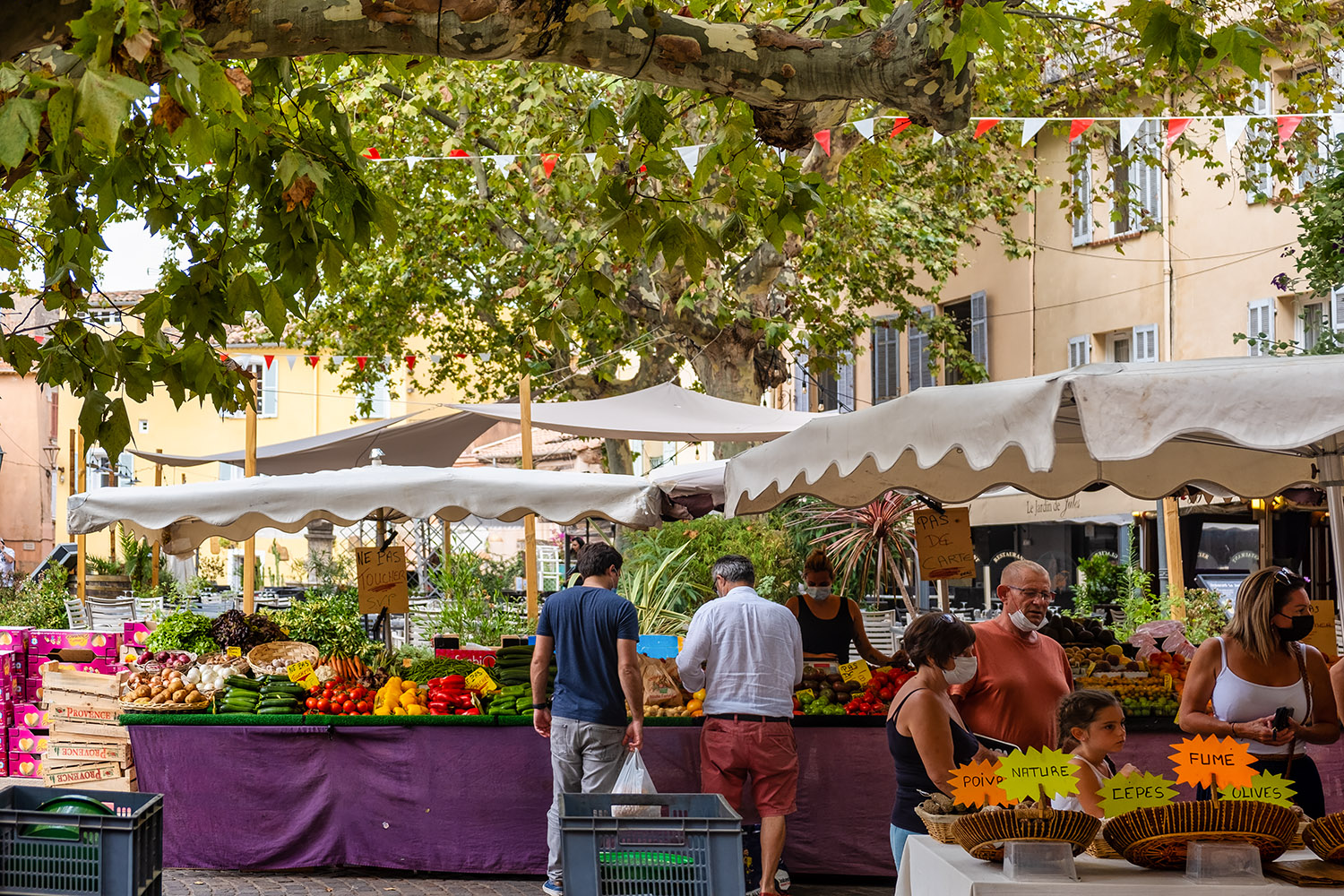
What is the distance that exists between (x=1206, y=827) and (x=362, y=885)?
4988mm

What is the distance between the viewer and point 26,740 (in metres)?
10.2

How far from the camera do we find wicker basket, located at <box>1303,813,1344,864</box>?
11.6 ft

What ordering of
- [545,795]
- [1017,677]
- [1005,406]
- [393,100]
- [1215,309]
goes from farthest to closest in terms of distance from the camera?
[1215,309] < [393,100] < [545,795] < [1017,677] < [1005,406]

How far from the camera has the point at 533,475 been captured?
27.8 feet

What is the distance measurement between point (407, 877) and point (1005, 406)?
439 cm

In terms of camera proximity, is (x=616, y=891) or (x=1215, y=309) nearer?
(x=616, y=891)

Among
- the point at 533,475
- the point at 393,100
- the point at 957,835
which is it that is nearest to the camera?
the point at 957,835

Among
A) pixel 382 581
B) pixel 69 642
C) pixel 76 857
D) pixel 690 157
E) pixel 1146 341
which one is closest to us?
pixel 76 857

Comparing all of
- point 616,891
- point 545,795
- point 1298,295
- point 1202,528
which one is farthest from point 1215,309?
point 616,891

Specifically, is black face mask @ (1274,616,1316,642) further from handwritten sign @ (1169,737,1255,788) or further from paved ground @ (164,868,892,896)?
paved ground @ (164,868,892,896)

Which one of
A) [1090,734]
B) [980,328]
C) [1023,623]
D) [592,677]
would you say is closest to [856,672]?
[592,677]

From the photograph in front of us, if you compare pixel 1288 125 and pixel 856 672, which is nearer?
pixel 856 672

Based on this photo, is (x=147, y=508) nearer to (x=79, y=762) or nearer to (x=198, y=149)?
(x=79, y=762)

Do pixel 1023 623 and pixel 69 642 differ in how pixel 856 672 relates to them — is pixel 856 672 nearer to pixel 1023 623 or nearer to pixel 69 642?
pixel 1023 623
